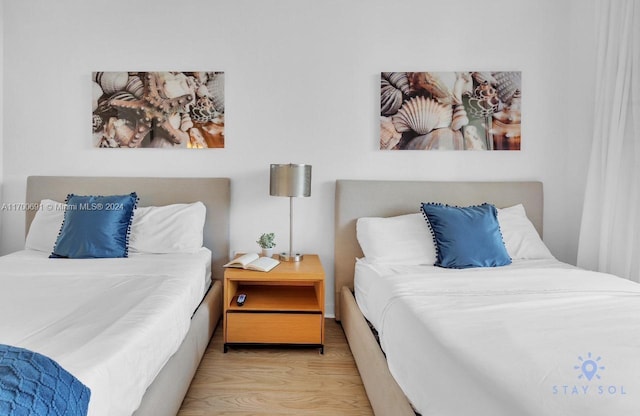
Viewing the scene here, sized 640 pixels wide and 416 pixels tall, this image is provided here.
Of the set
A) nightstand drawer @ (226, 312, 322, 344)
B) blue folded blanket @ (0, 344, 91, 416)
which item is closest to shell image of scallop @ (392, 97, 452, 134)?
nightstand drawer @ (226, 312, 322, 344)

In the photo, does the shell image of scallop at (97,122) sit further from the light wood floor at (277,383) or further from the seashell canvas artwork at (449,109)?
the seashell canvas artwork at (449,109)

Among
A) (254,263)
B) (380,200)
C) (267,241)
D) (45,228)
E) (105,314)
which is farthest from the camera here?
(380,200)

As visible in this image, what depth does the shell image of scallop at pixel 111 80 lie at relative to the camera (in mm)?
3041

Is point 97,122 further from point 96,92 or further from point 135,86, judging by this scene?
point 135,86

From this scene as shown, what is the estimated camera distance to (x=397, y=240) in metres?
2.68

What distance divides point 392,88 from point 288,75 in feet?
2.49

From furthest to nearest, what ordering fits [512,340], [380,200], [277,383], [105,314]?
[380,200]
[277,383]
[105,314]
[512,340]

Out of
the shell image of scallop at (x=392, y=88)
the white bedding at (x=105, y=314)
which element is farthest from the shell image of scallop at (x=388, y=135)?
the white bedding at (x=105, y=314)

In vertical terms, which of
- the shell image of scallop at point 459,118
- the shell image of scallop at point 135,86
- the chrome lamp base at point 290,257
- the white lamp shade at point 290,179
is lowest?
the chrome lamp base at point 290,257

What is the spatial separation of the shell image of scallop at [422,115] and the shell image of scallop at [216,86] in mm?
1261

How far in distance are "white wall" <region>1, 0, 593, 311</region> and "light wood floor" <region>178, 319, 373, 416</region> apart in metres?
0.74

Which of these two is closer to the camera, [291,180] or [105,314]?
[105,314]

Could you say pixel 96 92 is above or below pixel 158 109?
above

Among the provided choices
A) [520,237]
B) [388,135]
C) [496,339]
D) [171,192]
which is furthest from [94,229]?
[520,237]
